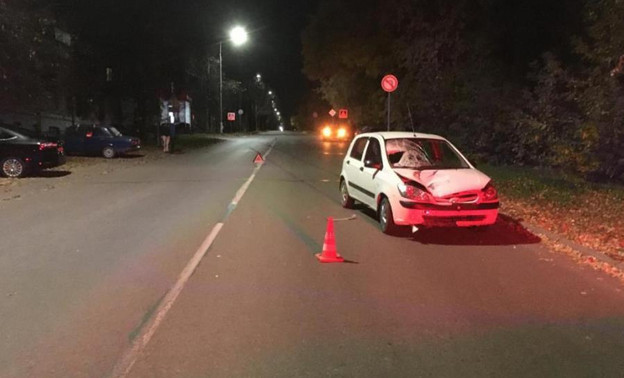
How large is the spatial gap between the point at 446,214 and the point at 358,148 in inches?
141

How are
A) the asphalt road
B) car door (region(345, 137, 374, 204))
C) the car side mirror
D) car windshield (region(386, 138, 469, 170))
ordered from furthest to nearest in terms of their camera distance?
1. car door (region(345, 137, 374, 204))
2. car windshield (region(386, 138, 469, 170))
3. the car side mirror
4. the asphalt road

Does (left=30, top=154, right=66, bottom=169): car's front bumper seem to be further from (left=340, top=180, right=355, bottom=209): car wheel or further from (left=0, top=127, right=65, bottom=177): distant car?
(left=340, top=180, right=355, bottom=209): car wheel

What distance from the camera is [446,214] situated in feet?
28.3

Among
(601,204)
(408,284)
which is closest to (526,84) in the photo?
(601,204)

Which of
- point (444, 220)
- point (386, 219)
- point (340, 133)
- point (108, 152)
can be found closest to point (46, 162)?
point (108, 152)

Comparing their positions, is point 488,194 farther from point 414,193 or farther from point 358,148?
point 358,148

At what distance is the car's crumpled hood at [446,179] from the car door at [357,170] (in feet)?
4.01

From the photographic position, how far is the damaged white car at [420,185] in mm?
8711

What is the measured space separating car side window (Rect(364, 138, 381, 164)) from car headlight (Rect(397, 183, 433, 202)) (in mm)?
1493

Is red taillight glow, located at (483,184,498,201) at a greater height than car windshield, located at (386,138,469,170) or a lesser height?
lesser

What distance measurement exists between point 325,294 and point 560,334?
2.22 metres

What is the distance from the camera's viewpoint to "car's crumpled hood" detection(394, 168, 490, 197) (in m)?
8.80

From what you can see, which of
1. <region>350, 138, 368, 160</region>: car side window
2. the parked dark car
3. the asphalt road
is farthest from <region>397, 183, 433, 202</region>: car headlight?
the parked dark car

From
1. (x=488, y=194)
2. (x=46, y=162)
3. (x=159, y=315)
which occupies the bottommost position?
(x=46, y=162)
